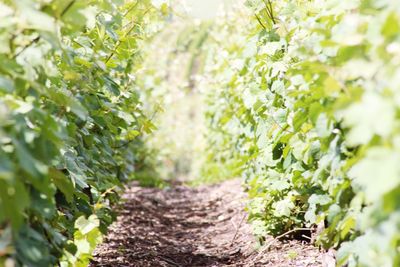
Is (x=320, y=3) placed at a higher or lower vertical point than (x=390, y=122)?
higher

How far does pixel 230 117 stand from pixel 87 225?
12.9ft

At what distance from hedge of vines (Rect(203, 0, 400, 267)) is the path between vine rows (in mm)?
227

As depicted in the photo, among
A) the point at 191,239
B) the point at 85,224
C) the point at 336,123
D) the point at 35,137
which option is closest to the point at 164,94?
the point at 191,239

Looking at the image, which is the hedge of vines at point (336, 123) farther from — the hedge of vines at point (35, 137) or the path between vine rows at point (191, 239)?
the hedge of vines at point (35, 137)

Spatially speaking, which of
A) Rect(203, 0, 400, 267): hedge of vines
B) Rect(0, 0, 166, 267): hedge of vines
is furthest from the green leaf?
Rect(203, 0, 400, 267): hedge of vines

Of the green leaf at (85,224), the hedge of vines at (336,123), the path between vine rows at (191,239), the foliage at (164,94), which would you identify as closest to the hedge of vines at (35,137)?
the green leaf at (85,224)

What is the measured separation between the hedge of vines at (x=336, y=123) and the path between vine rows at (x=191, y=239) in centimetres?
23

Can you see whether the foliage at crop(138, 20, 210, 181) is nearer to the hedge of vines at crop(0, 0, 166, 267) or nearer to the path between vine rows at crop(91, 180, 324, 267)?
the path between vine rows at crop(91, 180, 324, 267)

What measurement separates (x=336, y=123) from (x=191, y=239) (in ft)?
9.14

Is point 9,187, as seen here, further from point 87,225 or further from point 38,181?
point 87,225

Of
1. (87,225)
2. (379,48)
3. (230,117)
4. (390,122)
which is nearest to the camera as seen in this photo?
(390,122)

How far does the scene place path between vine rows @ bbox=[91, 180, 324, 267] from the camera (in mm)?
3256

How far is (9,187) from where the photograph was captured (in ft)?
5.13

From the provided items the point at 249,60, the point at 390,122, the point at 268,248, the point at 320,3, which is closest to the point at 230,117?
the point at 249,60
